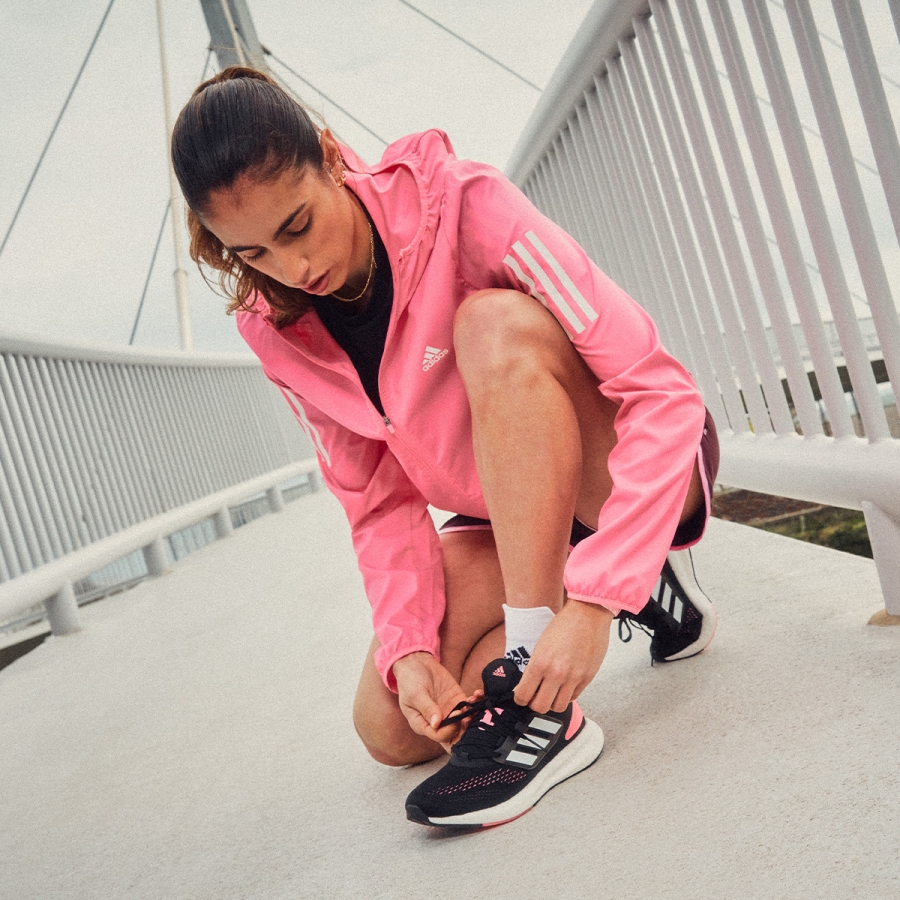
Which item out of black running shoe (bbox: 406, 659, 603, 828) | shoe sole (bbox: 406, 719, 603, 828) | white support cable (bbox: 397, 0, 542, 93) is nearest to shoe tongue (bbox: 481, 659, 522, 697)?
black running shoe (bbox: 406, 659, 603, 828)

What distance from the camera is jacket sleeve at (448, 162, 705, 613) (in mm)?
793

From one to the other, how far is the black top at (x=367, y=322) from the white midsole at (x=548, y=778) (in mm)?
470

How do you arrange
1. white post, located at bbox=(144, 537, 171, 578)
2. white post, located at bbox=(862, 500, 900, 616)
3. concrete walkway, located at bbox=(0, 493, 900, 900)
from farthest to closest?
1. white post, located at bbox=(144, 537, 171, 578)
2. white post, located at bbox=(862, 500, 900, 616)
3. concrete walkway, located at bbox=(0, 493, 900, 900)

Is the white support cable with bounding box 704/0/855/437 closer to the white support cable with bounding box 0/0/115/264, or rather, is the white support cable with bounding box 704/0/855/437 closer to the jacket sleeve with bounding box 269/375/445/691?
the jacket sleeve with bounding box 269/375/445/691

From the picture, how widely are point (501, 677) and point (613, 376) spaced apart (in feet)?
1.13

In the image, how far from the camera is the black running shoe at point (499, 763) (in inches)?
33.2

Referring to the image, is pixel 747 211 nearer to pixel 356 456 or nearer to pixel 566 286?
pixel 566 286

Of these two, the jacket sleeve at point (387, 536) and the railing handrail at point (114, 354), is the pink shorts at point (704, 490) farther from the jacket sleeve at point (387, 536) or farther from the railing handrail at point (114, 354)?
the railing handrail at point (114, 354)

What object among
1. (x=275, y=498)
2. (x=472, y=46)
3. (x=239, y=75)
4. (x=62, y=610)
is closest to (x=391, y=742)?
(x=239, y=75)

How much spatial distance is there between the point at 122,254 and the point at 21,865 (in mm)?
→ 15472

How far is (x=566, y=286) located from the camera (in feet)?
2.97

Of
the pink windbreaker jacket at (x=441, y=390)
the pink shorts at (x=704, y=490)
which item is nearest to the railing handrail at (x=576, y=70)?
the pink windbreaker jacket at (x=441, y=390)

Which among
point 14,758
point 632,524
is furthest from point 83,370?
point 632,524

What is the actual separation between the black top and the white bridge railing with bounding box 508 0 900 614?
20.7 inches
